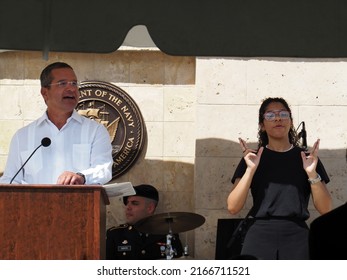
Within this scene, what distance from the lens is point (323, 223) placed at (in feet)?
24.0

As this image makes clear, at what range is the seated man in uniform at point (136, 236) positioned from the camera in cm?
1207

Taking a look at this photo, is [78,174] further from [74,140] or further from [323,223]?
[323,223]

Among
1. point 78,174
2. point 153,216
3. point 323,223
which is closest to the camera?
point 323,223

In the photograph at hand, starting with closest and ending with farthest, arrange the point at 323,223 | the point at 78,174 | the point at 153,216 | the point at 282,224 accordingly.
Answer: the point at 323,223 → the point at 78,174 → the point at 282,224 → the point at 153,216

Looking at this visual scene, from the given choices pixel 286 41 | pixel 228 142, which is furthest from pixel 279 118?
pixel 228 142

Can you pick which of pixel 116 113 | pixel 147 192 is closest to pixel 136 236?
pixel 147 192

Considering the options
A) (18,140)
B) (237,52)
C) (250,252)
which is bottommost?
(250,252)

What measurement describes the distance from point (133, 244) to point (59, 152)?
207 cm

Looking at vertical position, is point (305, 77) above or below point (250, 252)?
above

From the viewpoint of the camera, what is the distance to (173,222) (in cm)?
1169

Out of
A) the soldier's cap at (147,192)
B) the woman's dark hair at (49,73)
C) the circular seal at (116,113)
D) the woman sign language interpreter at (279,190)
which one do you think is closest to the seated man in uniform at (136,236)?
the soldier's cap at (147,192)

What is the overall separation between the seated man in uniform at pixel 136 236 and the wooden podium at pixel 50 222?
290cm

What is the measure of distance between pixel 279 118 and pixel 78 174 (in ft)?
6.26

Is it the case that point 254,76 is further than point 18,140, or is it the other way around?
point 254,76
